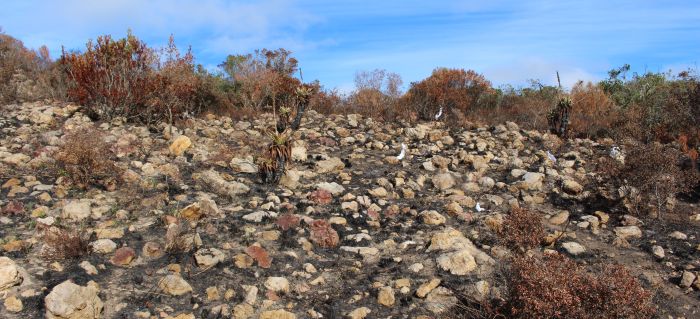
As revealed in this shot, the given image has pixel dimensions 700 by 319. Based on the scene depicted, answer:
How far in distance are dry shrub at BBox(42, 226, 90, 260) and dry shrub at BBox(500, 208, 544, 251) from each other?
447 centimetres

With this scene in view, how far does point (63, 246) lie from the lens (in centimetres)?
445

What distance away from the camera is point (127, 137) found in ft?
27.3

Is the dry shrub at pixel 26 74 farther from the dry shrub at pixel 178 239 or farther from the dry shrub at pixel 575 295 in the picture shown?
the dry shrub at pixel 575 295

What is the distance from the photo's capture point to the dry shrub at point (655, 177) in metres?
6.32

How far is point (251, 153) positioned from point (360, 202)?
2.88m

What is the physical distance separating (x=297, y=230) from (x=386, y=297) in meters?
1.60

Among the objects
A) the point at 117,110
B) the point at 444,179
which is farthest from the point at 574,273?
the point at 117,110

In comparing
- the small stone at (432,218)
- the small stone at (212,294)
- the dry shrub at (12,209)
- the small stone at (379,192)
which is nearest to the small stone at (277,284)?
the small stone at (212,294)

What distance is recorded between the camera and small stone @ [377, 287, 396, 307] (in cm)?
432

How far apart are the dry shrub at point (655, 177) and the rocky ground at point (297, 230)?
14.9 inches

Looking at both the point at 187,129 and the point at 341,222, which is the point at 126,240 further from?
the point at 187,129

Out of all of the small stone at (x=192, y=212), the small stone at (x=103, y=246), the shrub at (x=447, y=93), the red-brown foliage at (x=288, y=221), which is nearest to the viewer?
the small stone at (x=103, y=246)

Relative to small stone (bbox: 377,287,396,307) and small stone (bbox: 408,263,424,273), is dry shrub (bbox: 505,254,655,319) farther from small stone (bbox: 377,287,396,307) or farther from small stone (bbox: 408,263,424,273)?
small stone (bbox: 408,263,424,273)

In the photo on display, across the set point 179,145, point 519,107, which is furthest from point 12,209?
point 519,107
